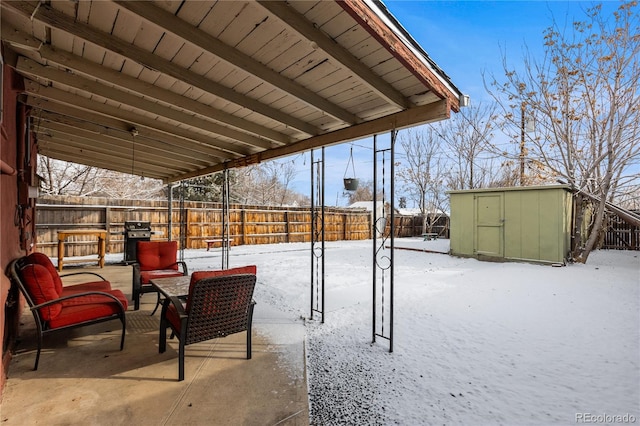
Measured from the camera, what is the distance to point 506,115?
28.1 feet

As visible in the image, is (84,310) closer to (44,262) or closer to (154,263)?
(44,262)

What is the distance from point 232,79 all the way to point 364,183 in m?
31.3

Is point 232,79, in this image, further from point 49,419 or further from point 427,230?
point 427,230

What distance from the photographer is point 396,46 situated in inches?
80.0

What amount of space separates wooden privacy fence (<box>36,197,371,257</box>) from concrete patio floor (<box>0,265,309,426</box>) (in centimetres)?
588

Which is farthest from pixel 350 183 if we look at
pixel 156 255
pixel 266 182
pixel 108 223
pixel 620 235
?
pixel 266 182

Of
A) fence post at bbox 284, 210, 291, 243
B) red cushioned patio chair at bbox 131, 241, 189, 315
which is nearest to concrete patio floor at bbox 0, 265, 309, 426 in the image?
red cushioned patio chair at bbox 131, 241, 189, 315

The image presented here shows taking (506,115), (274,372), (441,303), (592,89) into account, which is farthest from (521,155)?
(274,372)

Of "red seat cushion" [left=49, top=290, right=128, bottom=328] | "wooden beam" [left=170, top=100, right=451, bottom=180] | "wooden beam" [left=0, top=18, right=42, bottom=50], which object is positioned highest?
"wooden beam" [left=0, top=18, right=42, bottom=50]

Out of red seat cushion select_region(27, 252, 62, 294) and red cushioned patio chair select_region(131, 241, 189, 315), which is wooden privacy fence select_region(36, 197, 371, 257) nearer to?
red cushioned patio chair select_region(131, 241, 189, 315)

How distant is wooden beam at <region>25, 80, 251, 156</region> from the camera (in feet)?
10.3

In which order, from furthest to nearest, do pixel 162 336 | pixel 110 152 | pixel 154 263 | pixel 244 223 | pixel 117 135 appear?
pixel 244 223 < pixel 110 152 < pixel 154 263 < pixel 117 135 < pixel 162 336

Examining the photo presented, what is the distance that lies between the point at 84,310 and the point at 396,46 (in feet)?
11.0

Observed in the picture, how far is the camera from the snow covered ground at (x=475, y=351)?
2100 millimetres
